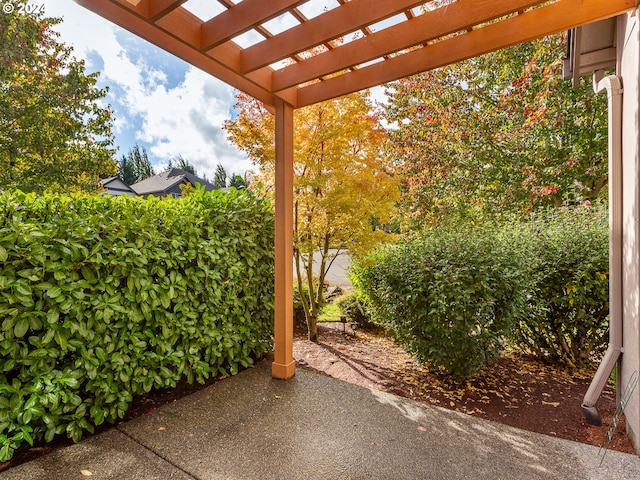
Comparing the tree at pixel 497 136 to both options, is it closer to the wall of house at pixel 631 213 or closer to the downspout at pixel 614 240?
the downspout at pixel 614 240

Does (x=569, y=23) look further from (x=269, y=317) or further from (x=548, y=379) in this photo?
(x=269, y=317)

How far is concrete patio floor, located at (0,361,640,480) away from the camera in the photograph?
5.91ft

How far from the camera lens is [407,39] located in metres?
2.06

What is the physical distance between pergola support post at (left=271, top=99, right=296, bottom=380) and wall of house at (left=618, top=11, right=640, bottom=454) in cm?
237

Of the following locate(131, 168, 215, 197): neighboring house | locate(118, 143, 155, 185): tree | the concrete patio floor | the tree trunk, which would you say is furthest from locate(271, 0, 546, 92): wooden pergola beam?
locate(118, 143, 155, 185): tree

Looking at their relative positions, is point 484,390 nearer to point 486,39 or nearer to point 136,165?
point 486,39

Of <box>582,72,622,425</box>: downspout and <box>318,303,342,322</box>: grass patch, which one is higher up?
<box>582,72,622,425</box>: downspout

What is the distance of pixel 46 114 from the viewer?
277 inches

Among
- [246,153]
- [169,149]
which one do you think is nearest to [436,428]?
[246,153]

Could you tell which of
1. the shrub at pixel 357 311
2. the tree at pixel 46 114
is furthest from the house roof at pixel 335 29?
the tree at pixel 46 114

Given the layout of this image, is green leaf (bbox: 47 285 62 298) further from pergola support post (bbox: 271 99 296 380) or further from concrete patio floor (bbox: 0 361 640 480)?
pergola support post (bbox: 271 99 296 380)

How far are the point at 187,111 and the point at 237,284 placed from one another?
23.1m

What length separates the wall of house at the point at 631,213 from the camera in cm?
200

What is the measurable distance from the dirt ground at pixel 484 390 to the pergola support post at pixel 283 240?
656mm
